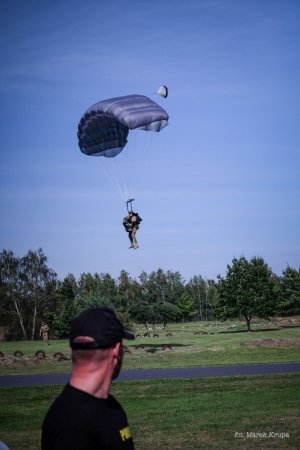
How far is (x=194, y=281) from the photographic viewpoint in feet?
517

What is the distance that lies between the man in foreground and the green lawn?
26.6 ft

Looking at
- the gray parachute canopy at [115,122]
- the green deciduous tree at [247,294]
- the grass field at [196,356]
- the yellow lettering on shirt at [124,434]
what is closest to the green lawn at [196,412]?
the yellow lettering on shirt at [124,434]

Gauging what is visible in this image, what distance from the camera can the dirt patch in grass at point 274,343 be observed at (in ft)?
116

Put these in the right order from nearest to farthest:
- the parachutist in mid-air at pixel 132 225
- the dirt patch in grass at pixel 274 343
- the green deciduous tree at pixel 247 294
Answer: the parachutist in mid-air at pixel 132 225 < the dirt patch in grass at pixel 274 343 < the green deciduous tree at pixel 247 294

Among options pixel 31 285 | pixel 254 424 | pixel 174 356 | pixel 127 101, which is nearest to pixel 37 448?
pixel 254 424

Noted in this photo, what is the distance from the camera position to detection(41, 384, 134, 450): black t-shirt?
8.86 feet

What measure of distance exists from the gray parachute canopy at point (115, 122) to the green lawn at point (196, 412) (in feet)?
31.8

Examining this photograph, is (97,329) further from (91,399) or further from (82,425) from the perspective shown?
(82,425)

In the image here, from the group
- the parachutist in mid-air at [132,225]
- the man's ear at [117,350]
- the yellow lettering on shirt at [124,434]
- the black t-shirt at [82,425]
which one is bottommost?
A: the yellow lettering on shirt at [124,434]

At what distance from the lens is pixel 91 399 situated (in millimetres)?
2832

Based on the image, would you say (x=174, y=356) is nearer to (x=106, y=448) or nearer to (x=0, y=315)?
(x=106, y=448)

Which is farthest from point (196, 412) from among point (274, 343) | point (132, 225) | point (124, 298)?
point (124, 298)

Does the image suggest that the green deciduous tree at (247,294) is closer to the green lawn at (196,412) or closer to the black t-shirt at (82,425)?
the green lawn at (196,412)

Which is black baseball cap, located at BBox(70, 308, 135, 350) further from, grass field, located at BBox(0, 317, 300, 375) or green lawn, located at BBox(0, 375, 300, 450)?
grass field, located at BBox(0, 317, 300, 375)
